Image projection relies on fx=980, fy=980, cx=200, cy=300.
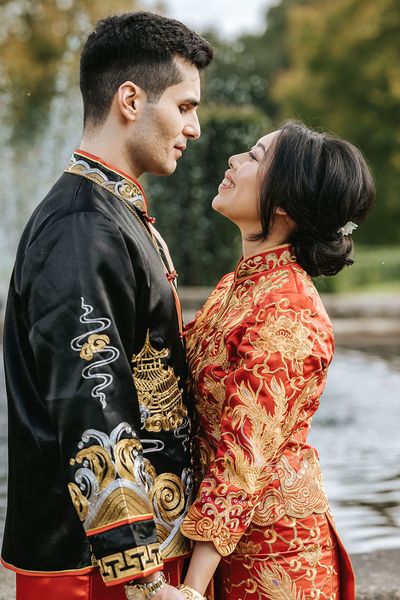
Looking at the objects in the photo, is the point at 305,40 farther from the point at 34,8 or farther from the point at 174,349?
the point at 174,349

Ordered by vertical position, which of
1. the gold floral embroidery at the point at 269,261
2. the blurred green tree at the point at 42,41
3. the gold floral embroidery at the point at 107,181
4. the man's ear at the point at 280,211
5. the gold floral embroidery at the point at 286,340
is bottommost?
the gold floral embroidery at the point at 286,340

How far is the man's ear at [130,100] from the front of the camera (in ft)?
7.27

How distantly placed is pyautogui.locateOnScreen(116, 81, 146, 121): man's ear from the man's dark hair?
0.6 inches

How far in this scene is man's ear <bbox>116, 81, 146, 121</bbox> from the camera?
7.27ft

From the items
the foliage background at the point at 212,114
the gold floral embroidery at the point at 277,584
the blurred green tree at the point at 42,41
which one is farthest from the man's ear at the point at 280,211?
the blurred green tree at the point at 42,41

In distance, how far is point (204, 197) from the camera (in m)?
15.7

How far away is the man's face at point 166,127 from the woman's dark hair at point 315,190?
25 centimetres

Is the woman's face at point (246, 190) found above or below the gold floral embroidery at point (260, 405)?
above

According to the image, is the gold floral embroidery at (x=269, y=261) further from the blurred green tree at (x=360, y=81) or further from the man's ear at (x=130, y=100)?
the blurred green tree at (x=360, y=81)

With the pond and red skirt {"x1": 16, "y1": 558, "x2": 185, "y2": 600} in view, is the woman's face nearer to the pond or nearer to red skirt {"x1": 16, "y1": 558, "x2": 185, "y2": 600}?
red skirt {"x1": 16, "y1": 558, "x2": 185, "y2": 600}

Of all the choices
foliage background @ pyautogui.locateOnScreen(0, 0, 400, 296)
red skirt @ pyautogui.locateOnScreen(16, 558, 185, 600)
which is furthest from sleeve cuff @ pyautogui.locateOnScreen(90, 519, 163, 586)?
foliage background @ pyautogui.locateOnScreen(0, 0, 400, 296)

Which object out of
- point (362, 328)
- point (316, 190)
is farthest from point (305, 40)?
point (316, 190)

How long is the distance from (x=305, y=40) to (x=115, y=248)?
109 ft

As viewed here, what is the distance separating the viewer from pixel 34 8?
32.1 meters
